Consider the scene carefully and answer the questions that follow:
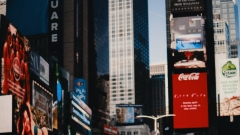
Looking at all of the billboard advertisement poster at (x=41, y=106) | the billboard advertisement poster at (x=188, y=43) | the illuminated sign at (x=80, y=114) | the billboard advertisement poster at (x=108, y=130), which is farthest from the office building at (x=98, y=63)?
the billboard advertisement poster at (x=41, y=106)

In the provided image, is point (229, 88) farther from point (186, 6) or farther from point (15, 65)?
point (15, 65)

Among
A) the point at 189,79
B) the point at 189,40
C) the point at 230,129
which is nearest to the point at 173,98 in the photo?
the point at 189,79

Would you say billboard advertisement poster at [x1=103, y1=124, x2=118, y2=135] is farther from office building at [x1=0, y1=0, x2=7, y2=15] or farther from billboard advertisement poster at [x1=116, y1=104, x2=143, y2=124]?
office building at [x1=0, y1=0, x2=7, y2=15]

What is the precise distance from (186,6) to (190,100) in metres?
12.5

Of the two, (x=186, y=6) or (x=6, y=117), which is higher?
(x=186, y=6)

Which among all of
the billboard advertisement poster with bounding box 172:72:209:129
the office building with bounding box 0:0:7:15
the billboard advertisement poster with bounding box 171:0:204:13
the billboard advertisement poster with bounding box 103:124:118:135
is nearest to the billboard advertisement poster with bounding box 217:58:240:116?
the billboard advertisement poster with bounding box 172:72:209:129

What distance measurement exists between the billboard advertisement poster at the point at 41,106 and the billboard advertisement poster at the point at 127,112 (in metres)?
107

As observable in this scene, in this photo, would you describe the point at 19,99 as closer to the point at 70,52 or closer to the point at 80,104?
the point at 80,104

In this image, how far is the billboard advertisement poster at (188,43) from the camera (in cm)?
7512

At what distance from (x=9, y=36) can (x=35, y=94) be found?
11.1 m

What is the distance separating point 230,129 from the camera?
13038 cm

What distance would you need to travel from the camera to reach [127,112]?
185625 millimetres

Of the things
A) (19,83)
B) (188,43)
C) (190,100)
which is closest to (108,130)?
(190,100)

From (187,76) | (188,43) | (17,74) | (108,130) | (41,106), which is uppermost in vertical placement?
(188,43)
